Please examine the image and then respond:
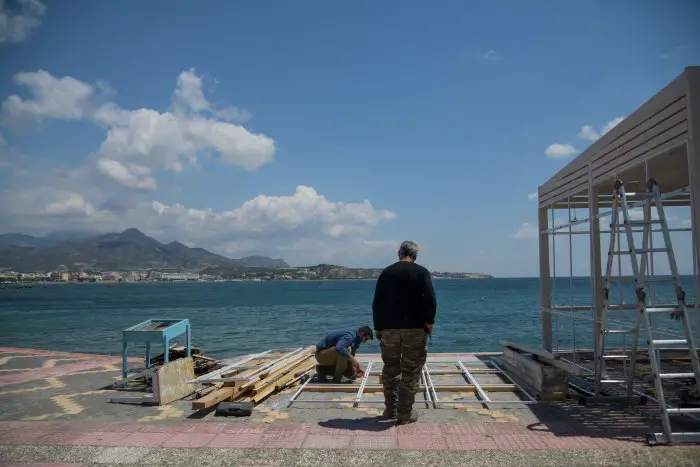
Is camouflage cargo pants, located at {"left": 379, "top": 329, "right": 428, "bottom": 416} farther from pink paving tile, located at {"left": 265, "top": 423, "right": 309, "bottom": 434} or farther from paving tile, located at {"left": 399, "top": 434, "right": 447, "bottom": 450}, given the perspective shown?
pink paving tile, located at {"left": 265, "top": 423, "right": 309, "bottom": 434}

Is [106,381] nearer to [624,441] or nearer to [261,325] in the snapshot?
[624,441]

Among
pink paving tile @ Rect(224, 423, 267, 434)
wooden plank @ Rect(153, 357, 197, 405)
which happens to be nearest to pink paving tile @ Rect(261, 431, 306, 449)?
pink paving tile @ Rect(224, 423, 267, 434)

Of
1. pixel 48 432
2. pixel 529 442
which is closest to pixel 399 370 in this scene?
pixel 529 442

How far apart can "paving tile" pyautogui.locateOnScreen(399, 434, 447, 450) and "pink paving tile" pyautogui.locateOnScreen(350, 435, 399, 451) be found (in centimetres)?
8

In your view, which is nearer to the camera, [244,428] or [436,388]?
[244,428]

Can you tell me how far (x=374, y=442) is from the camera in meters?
5.44

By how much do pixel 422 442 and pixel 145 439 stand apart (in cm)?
308

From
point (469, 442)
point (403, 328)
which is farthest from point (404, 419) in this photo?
point (403, 328)

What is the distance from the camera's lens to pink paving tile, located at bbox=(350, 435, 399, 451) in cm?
529

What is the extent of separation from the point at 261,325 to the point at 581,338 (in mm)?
27389

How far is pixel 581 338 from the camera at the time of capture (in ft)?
77.0

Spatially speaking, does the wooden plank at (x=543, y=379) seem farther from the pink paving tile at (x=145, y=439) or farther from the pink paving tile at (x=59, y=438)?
the pink paving tile at (x=59, y=438)

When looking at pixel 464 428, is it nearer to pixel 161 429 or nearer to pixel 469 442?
pixel 469 442

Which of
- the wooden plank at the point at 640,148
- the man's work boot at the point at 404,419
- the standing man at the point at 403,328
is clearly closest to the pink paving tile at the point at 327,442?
the man's work boot at the point at 404,419
